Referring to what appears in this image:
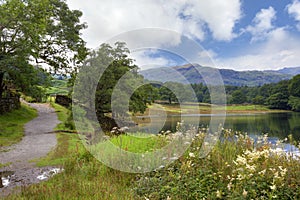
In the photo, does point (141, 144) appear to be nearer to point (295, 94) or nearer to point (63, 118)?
point (63, 118)

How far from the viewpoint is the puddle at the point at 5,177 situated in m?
5.61

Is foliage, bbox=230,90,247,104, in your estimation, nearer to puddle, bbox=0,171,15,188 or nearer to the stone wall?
the stone wall

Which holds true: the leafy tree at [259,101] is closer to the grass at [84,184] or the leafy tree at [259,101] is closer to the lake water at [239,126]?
the lake water at [239,126]

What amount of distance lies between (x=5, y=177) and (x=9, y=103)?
16708 millimetres

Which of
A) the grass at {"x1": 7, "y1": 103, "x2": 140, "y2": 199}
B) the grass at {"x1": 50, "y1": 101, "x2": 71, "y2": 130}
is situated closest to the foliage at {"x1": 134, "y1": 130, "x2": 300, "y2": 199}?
the grass at {"x1": 7, "y1": 103, "x2": 140, "y2": 199}

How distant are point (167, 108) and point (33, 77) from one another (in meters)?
8.17

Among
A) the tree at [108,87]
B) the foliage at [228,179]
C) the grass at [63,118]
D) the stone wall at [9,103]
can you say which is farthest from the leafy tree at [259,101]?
the foliage at [228,179]

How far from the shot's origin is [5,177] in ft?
20.5

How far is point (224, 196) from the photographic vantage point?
4.03 m

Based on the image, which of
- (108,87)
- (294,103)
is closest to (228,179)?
(108,87)

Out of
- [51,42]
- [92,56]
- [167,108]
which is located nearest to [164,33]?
[167,108]

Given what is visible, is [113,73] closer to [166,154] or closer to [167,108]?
[167,108]

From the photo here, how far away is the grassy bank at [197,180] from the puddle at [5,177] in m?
1.09

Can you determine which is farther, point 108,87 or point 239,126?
point 239,126
